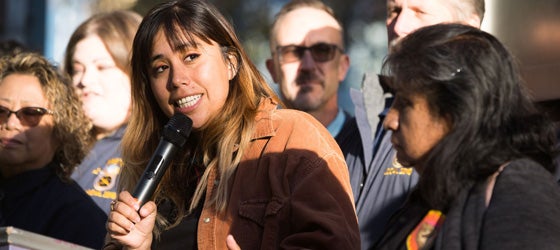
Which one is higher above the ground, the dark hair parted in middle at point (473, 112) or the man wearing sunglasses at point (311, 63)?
the dark hair parted in middle at point (473, 112)

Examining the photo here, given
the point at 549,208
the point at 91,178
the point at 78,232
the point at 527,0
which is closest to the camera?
the point at 549,208

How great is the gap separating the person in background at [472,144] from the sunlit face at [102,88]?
3.29m

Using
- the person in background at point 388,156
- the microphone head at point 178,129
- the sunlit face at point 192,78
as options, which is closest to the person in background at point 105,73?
the person in background at point 388,156

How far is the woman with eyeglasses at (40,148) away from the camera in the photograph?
5105 millimetres

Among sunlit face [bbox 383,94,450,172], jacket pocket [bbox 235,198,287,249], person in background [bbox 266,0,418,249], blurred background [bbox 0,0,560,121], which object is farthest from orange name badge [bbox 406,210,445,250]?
person in background [bbox 266,0,418,249]

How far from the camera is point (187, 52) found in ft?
12.8

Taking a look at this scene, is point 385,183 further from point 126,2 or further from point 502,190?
point 126,2

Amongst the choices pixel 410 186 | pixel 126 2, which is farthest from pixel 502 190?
pixel 126 2

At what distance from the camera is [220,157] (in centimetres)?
380

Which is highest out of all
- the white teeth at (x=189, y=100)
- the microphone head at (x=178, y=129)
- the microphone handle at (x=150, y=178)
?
the microphone head at (x=178, y=129)

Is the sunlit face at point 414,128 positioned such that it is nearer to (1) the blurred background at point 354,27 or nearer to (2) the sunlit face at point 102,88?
(1) the blurred background at point 354,27

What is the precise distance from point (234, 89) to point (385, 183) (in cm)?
106

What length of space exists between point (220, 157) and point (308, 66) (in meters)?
2.42

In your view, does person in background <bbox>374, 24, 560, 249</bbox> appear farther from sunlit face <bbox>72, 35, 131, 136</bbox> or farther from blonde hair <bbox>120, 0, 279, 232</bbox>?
sunlit face <bbox>72, 35, 131, 136</bbox>
